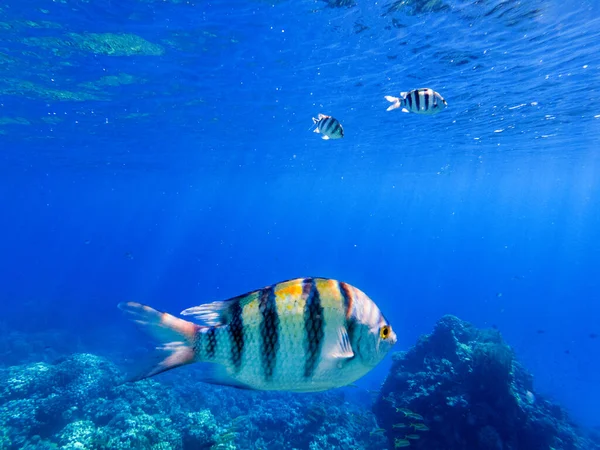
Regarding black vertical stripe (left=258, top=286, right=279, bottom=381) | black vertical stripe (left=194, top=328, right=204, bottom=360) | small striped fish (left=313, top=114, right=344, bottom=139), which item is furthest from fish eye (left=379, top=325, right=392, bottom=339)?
small striped fish (left=313, top=114, right=344, bottom=139)

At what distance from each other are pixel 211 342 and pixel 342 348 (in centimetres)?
64

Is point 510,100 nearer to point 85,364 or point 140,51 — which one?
point 140,51

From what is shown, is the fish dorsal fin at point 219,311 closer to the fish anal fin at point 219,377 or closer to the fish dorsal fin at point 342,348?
the fish anal fin at point 219,377

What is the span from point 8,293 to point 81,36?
38.2m

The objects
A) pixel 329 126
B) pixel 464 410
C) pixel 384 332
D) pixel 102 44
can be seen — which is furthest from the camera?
pixel 102 44

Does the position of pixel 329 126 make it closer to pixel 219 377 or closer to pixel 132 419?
pixel 219 377

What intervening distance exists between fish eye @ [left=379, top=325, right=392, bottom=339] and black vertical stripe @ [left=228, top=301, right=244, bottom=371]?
0.70m

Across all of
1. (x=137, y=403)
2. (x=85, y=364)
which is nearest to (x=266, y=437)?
(x=137, y=403)

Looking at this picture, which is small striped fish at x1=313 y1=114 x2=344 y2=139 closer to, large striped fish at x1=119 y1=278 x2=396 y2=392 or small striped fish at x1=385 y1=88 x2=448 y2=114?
small striped fish at x1=385 y1=88 x2=448 y2=114

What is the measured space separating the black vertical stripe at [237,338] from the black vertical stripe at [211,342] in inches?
3.1

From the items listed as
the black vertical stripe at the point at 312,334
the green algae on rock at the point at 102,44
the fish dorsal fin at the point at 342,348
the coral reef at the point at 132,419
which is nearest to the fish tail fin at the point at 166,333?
the black vertical stripe at the point at 312,334

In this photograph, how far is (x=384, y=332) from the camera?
72.3 inches

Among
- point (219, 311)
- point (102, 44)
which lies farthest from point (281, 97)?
point (219, 311)

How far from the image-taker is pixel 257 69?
17.3 m
